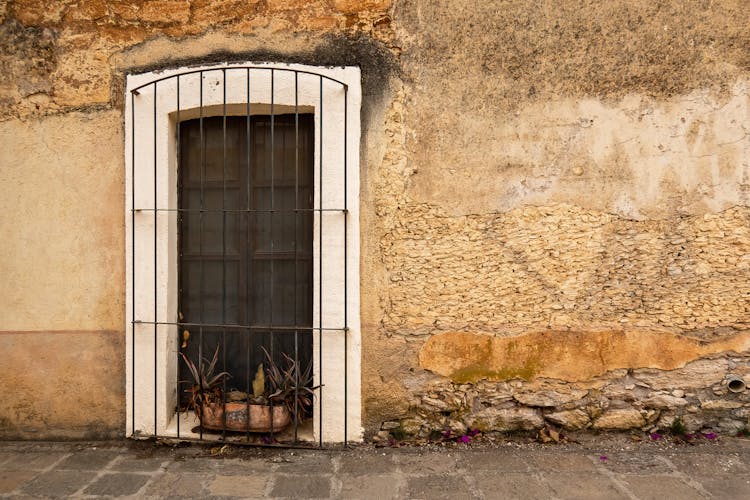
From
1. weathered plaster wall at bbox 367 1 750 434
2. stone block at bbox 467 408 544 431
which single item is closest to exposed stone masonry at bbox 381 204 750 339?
weathered plaster wall at bbox 367 1 750 434

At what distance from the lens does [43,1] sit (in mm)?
3139

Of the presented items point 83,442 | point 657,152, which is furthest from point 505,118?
point 83,442

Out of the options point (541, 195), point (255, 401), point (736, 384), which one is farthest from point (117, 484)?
point (736, 384)

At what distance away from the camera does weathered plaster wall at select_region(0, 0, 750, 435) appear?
116 inches

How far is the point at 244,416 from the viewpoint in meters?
3.01

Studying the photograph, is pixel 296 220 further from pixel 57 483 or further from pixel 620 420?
pixel 620 420

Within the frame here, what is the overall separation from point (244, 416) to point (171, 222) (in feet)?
4.17

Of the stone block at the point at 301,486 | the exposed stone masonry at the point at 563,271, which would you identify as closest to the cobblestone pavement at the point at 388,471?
the stone block at the point at 301,486

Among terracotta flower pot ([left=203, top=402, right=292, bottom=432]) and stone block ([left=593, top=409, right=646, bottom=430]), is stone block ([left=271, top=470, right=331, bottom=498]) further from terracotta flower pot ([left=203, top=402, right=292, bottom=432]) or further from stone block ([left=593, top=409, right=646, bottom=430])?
stone block ([left=593, top=409, right=646, bottom=430])

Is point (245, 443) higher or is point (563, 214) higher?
point (563, 214)

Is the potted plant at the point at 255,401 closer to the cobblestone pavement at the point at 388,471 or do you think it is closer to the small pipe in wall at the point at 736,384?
the cobblestone pavement at the point at 388,471

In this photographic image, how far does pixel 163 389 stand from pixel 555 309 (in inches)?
95.1

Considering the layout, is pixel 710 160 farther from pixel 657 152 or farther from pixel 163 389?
pixel 163 389

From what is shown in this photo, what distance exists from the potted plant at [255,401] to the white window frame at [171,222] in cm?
13
